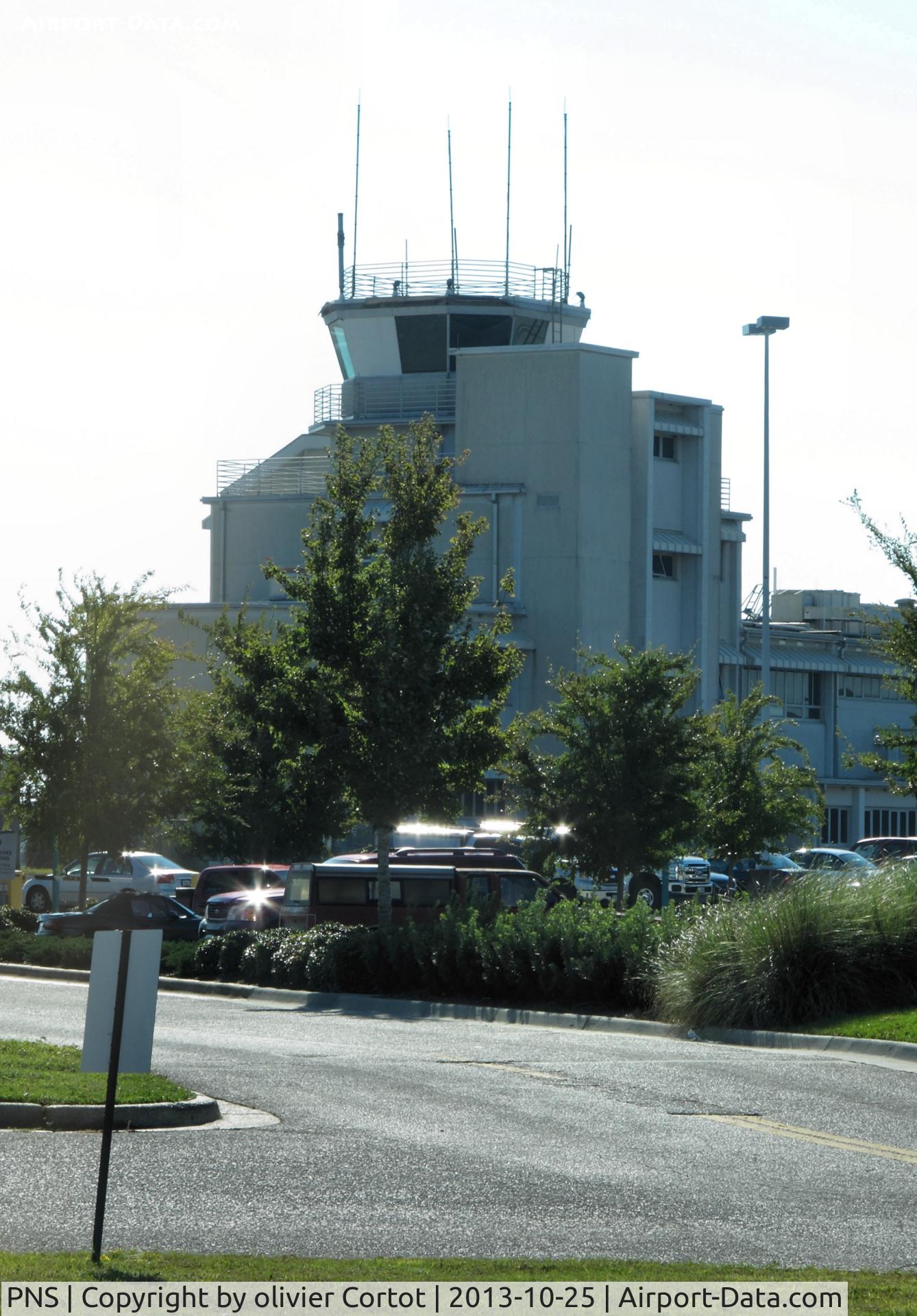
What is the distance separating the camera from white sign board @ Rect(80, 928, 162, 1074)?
8.01 meters

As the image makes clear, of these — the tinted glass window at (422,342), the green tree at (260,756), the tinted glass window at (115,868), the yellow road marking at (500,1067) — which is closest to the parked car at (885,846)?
the green tree at (260,756)

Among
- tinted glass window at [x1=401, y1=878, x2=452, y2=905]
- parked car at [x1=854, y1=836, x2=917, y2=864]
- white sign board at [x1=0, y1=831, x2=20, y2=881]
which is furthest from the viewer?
parked car at [x1=854, y1=836, x2=917, y2=864]

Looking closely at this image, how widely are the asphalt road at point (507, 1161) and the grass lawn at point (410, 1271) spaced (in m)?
0.27

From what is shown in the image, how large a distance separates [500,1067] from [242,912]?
17.1 metres

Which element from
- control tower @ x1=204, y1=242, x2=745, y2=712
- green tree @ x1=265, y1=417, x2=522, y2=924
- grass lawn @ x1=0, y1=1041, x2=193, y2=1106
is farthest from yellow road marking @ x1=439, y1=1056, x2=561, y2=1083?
control tower @ x1=204, y1=242, x2=745, y2=712

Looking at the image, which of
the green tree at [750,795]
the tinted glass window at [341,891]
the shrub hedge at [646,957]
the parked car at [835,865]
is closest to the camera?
the shrub hedge at [646,957]

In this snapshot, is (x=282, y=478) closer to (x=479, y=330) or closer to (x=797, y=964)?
(x=479, y=330)

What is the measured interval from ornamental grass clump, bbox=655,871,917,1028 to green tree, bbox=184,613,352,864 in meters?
8.33

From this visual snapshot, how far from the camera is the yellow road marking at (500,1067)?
14703mm

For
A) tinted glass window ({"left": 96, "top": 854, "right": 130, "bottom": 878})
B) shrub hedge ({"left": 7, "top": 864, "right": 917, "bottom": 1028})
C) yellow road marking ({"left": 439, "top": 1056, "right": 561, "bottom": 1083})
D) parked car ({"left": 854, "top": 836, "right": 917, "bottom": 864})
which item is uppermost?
parked car ({"left": 854, "top": 836, "right": 917, "bottom": 864})

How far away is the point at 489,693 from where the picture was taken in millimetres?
27234

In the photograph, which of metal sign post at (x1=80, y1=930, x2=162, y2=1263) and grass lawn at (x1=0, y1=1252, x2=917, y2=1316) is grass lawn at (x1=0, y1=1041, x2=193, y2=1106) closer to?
metal sign post at (x1=80, y1=930, x2=162, y2=1263)

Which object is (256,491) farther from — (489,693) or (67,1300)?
(67,1300)

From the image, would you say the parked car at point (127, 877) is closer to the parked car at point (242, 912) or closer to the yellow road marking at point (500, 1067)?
the parked car at point (242, 912)
